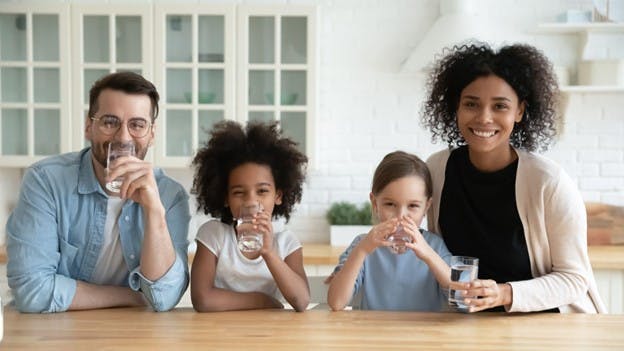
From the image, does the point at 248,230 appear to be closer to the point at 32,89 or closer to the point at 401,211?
the point at 401,211

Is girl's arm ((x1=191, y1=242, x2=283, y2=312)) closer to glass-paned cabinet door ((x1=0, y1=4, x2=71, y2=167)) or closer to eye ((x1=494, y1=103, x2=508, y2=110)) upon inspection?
eye ((x1=494, y1=103, x2=508, y2=110))

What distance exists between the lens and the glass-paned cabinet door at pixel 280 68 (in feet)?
14.5

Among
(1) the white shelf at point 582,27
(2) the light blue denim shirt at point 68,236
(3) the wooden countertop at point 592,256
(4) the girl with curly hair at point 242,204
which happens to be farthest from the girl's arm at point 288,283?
(1) the white shelf at point 582,27

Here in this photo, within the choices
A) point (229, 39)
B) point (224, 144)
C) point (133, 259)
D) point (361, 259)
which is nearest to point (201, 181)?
point (224, 144)

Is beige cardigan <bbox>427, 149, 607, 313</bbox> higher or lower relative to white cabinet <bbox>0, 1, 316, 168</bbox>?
lower

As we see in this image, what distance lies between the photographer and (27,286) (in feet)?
7.29

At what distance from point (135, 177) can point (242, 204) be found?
0.33 meters

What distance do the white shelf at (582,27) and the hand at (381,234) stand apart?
106 inches

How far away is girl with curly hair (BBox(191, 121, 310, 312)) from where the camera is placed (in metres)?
2.34

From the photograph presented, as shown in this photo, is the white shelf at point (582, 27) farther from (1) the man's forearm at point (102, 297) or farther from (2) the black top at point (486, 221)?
(1) the man's forearm at point (102, 297)

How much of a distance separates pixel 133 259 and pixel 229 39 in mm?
2268

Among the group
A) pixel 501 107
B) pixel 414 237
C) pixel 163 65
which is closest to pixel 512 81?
pixel 501 107

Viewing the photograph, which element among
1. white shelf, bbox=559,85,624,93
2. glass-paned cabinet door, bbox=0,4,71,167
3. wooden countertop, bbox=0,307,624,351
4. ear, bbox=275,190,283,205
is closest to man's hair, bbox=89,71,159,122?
ear, bbox=275,190,283,205

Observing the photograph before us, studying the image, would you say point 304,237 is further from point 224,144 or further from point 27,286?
point 27,286
